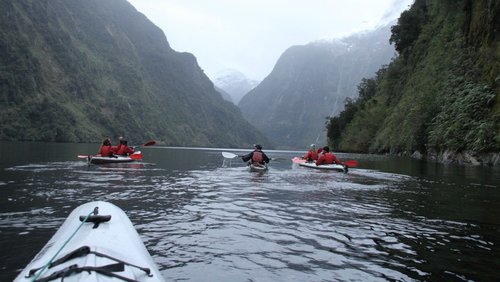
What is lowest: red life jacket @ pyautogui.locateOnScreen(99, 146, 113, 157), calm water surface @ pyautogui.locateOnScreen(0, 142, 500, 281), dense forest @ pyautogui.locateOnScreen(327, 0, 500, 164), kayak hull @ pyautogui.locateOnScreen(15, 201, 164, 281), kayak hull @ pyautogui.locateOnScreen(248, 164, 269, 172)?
calm water surface @ pyautogui.locateOnScreen(0, 142, 500, 281)

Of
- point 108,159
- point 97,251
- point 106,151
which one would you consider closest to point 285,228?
point 97,251

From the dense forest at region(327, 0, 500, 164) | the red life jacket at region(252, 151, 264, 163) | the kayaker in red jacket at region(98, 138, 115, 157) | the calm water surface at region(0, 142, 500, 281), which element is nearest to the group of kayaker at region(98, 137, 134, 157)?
the kayaker in red jacket at region(98, 138, 115, 157)

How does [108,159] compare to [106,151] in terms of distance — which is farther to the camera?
Result: [106,151]

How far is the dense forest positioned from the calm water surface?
64.4 feet

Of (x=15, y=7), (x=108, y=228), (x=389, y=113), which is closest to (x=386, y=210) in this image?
(x=108, y=228)

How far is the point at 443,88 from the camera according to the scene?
145ft

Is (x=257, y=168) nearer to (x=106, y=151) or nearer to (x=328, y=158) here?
(x=328, y=158)

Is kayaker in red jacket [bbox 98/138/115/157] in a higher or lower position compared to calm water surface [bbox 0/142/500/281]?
higher

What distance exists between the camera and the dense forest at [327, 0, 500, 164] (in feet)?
113

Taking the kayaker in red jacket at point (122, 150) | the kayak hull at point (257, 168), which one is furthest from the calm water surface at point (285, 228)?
the kayaker in red jacket at point (122, 150)

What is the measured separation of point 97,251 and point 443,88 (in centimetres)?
4554

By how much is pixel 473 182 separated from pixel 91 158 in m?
22.2

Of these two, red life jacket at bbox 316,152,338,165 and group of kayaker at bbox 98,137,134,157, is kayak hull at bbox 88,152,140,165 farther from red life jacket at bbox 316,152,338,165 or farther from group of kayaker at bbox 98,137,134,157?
red life jacket at bbox 316,152,338,165

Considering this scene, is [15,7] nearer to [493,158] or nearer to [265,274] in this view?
[493,158]
